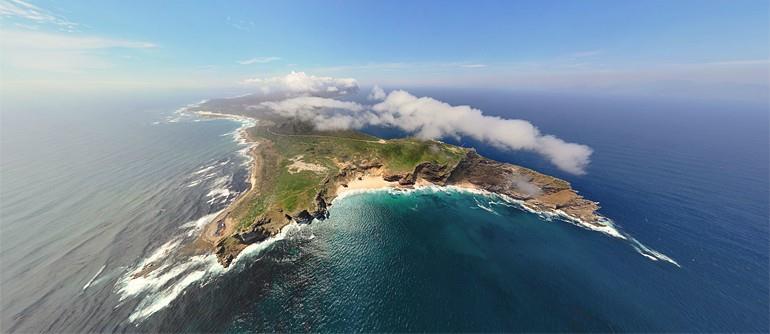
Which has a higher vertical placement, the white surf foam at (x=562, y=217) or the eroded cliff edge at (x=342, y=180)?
the eroded cliff edge at (x=342, y=180)

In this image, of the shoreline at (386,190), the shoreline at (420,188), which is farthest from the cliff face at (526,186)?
the shoreline at (420,188)

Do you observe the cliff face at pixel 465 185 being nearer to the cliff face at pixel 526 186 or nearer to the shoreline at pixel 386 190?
the cliff face at pixel 526 186

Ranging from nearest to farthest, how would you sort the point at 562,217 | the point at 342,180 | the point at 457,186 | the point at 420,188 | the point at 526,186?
1. the point at 562,217
2. the point at 526,186
3. the point at 420,188
4. the point at 457,186
5. the point at 342,180

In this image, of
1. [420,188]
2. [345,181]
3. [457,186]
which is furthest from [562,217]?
[345,181]

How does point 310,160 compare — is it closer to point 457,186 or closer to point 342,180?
point 342,180

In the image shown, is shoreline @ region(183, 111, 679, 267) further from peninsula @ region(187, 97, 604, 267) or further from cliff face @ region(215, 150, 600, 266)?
cliff face @ region(215, 150, 600, 266)

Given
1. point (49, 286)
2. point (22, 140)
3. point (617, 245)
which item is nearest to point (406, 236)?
point (617, 245)
